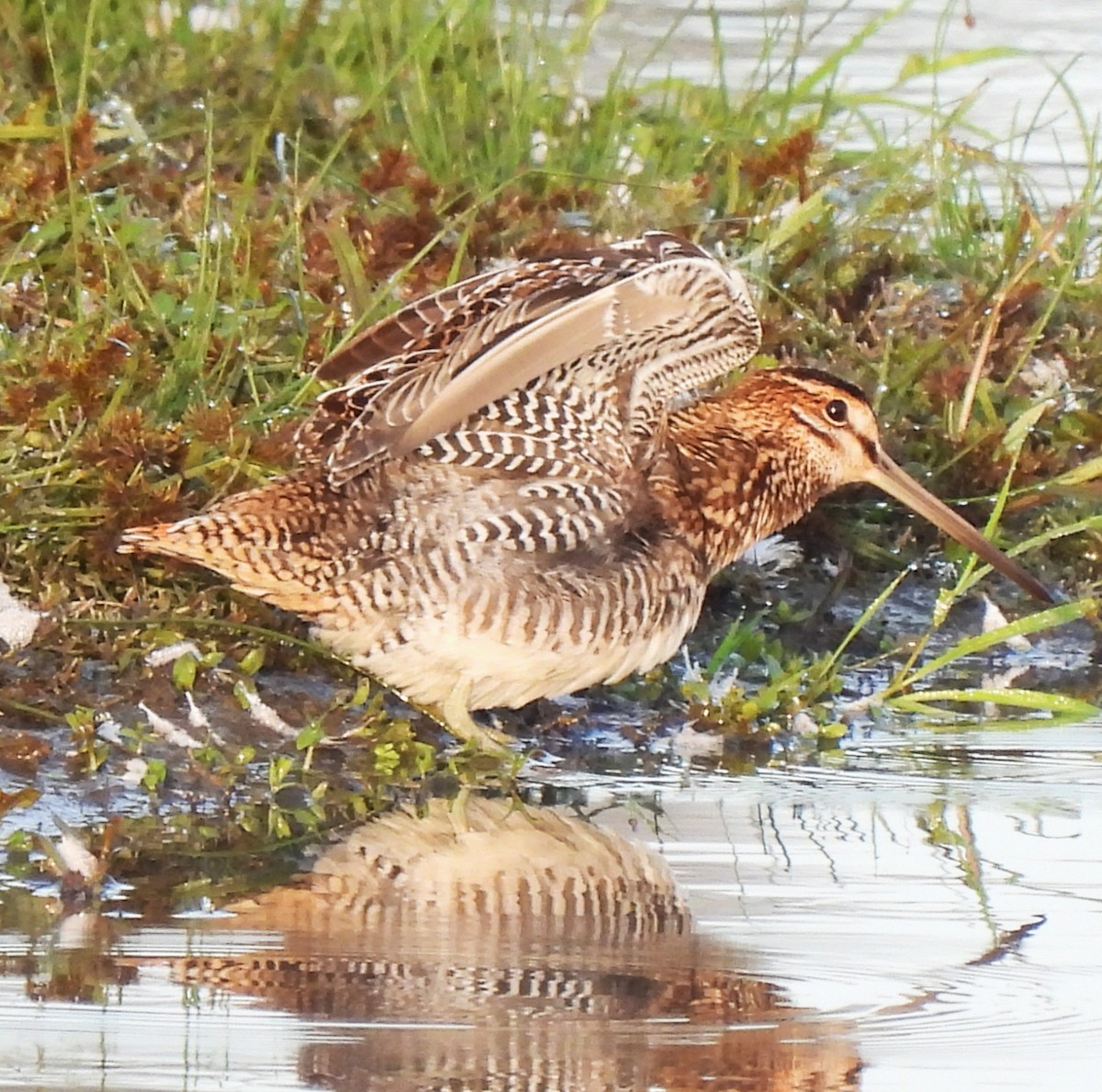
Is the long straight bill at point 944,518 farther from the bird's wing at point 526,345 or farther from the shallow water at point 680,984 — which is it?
the shallow water at point 680,984

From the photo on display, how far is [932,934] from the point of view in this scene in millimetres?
3803

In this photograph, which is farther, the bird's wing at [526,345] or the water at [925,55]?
the water at [925,55]

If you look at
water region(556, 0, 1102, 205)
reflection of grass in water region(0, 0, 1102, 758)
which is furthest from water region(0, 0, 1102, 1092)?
water region(556, 0, 1102, 205)

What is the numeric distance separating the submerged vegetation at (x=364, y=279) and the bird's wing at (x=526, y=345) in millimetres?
372

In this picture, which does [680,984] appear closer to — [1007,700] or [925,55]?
[1007,700]

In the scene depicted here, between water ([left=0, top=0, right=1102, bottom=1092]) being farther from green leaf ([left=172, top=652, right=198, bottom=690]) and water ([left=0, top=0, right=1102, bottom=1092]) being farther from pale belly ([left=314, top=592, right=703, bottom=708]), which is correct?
green leaf ([left=172, top=652, right=198, bottom=690])

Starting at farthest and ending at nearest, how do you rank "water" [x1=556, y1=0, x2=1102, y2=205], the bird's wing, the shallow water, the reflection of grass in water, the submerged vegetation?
1. "water" [x1=556, y1=0, x2=1102, y2=205]
2. the reflection of grass in water
3. the submerged vegetation
4. the bird's wing
5. the shallow water

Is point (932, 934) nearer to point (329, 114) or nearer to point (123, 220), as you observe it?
point (123, 220)

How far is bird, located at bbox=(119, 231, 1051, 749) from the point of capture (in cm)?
469

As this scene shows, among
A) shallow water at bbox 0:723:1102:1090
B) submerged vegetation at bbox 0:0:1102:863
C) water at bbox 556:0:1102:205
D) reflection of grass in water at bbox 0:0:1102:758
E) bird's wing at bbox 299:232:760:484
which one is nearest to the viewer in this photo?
shallow water at bbox 0:723:1102:1090

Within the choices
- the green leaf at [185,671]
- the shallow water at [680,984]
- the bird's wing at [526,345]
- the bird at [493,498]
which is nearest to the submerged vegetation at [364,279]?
the green leaf at [185,671]

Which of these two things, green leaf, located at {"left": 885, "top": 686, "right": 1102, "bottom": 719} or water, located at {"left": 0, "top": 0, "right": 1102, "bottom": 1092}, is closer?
water, located at {"left": 0, "top": 0, "right": 1102, "bottom": 1092}

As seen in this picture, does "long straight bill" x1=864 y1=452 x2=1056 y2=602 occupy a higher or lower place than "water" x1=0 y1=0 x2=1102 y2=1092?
higher

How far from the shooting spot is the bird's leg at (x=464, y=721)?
15.5ft
